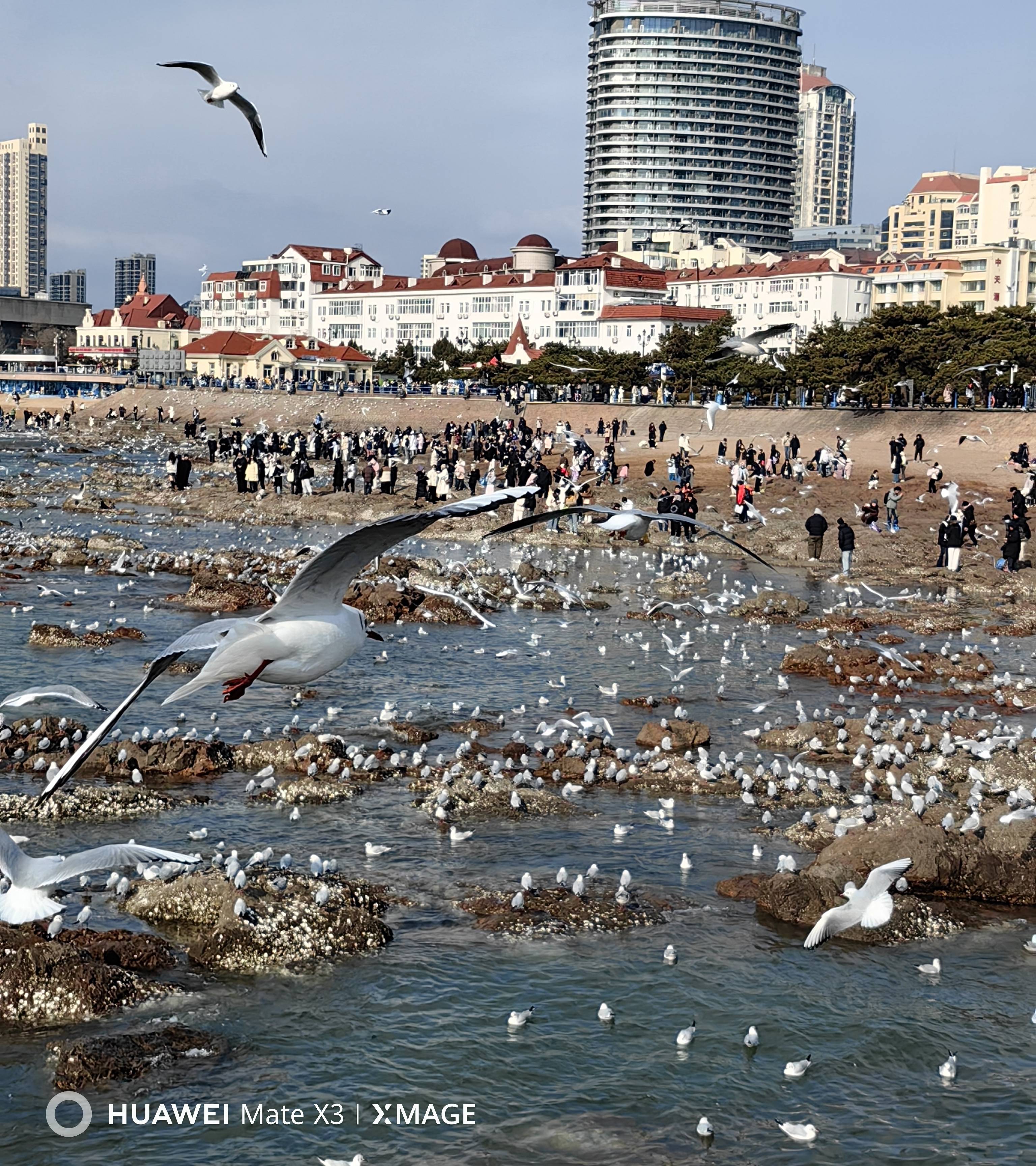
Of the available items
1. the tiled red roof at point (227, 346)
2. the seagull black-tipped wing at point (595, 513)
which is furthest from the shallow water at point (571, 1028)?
the tiled red roof at point (227, 346)

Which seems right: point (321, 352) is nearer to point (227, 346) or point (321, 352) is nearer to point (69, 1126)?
point (227, 346)

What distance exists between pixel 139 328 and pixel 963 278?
268 feet

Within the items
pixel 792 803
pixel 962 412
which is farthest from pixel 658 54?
pixel 792 803

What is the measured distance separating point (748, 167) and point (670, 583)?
547 ft

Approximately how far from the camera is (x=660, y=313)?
116625 millimetres

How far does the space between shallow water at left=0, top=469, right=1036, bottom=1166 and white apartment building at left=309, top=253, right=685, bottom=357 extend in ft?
339

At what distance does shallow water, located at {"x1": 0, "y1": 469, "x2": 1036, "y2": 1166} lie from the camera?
9.99 m

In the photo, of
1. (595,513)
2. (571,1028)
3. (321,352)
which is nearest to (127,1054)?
(571,1028)

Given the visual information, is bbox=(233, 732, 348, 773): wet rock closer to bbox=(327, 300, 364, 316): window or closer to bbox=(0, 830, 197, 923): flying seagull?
bbox=(0, 830, 197, 923): flying seagull

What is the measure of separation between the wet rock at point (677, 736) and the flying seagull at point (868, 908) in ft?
23.8

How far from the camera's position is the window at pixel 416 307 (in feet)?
449

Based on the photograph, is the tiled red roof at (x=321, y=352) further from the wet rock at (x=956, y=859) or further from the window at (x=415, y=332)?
the wet rock at (x=956, y=859)

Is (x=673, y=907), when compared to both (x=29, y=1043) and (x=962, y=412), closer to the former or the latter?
(x=29, y=1043)

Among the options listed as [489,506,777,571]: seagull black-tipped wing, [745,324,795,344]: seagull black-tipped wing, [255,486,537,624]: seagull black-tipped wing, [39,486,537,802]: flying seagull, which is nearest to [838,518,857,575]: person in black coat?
[745,324,795,344]: seagull black-tipped wing
